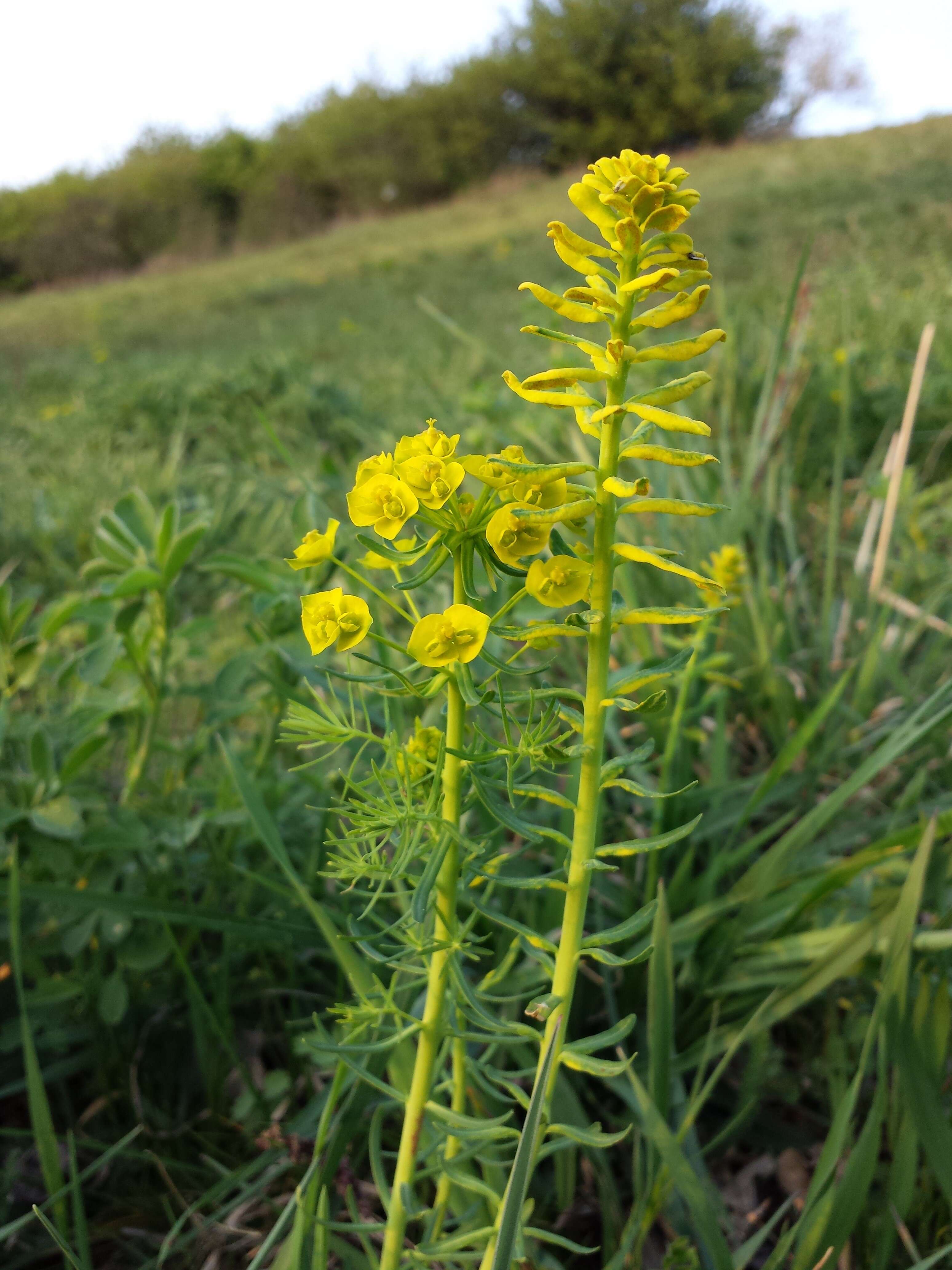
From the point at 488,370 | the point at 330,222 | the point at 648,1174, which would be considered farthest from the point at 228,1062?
the point at 330,222

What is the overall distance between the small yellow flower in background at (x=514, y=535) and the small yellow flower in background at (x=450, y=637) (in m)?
0.05

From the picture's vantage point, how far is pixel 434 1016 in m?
0.66

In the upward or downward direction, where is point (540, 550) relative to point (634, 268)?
downward

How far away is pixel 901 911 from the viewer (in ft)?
2.84

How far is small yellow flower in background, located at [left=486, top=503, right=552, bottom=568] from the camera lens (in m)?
0.55

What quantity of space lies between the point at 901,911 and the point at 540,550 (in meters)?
0.60

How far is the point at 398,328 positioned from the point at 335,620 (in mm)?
7098

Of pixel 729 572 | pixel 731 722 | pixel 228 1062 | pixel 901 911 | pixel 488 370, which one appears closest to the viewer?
pixel 901 911

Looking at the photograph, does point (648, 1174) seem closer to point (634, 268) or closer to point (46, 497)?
point (634, 268)

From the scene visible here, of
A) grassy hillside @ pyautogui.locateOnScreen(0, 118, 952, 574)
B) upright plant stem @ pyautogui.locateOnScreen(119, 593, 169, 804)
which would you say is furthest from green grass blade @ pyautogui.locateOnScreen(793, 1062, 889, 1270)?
grassy hillside @ pyautogui.locateOnScreen(0, 118, 952, 574)

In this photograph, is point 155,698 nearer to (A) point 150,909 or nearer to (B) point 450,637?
(A) point 150,909

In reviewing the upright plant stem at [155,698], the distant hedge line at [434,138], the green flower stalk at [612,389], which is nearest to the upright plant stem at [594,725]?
the green flower stalk at [612,389]

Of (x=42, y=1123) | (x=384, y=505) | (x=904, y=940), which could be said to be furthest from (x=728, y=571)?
(x=42, y=1123)

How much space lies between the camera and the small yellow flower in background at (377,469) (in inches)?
22.4
